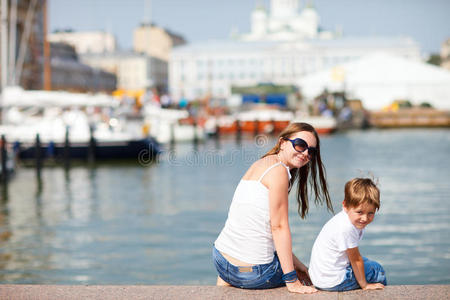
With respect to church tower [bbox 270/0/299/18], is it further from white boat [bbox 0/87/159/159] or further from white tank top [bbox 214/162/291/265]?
white tank top [bbox 214/162/291/265]

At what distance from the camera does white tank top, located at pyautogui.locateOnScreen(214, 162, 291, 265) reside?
4.66m

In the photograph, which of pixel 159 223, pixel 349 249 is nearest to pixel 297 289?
pixel 349 249

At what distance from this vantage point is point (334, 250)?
4.85 m

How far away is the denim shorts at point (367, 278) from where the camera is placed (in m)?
4.85

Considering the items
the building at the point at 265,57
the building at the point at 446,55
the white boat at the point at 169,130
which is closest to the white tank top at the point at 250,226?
the white boat at the point at 169,130

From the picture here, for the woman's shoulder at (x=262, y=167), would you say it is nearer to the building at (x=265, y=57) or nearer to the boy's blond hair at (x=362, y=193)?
the boy's blond hair at (x=362, y=193)

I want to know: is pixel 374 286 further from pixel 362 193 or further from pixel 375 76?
pixel 375 76

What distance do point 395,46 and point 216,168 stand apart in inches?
3959

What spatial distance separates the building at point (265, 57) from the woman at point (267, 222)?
11278 cm

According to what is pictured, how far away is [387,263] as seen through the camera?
385 inches

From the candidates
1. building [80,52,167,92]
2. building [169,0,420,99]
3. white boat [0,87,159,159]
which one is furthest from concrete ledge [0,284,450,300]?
building [80,52,167,92]

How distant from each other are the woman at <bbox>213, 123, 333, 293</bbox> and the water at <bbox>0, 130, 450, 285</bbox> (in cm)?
414

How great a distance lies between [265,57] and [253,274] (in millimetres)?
121976

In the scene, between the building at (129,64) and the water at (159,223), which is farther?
the building at (129,64)
